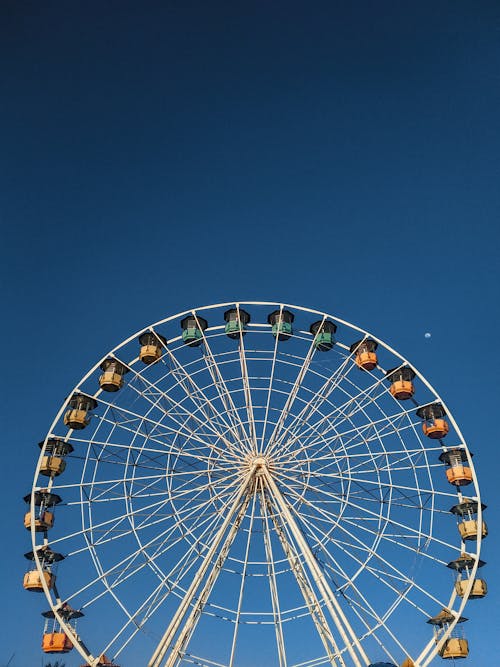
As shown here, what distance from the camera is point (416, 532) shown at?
82.7ft

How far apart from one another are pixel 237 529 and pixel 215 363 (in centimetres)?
693

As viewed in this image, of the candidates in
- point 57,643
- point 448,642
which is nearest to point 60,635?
point 57,643

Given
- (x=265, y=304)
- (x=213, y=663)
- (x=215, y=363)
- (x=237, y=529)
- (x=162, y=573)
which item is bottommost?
(x=213, y=663)

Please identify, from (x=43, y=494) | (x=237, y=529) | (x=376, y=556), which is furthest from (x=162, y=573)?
(x=376, y=556)

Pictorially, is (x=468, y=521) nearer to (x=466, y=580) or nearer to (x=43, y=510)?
(x=466, y=580)

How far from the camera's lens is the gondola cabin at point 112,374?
28.5 m

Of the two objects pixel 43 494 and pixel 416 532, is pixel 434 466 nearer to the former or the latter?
pixel 416 532

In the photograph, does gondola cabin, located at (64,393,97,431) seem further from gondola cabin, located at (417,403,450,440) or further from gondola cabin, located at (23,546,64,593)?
gondola cabin, located at (417,403,450,440)

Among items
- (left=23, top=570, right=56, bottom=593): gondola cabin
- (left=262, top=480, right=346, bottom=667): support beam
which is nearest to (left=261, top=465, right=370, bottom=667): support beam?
(left=262, top=480, right=346, bottom=667): support beam

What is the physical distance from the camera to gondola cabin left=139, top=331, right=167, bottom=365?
29.2 metres

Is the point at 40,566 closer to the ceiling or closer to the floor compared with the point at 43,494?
closer to the floor

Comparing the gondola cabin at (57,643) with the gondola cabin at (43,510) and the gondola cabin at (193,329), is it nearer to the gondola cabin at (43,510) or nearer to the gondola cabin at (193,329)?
the gondola cabin at (43,510)

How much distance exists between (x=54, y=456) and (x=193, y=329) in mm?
8015

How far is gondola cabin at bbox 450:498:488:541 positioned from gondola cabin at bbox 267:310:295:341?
10.2 metres
